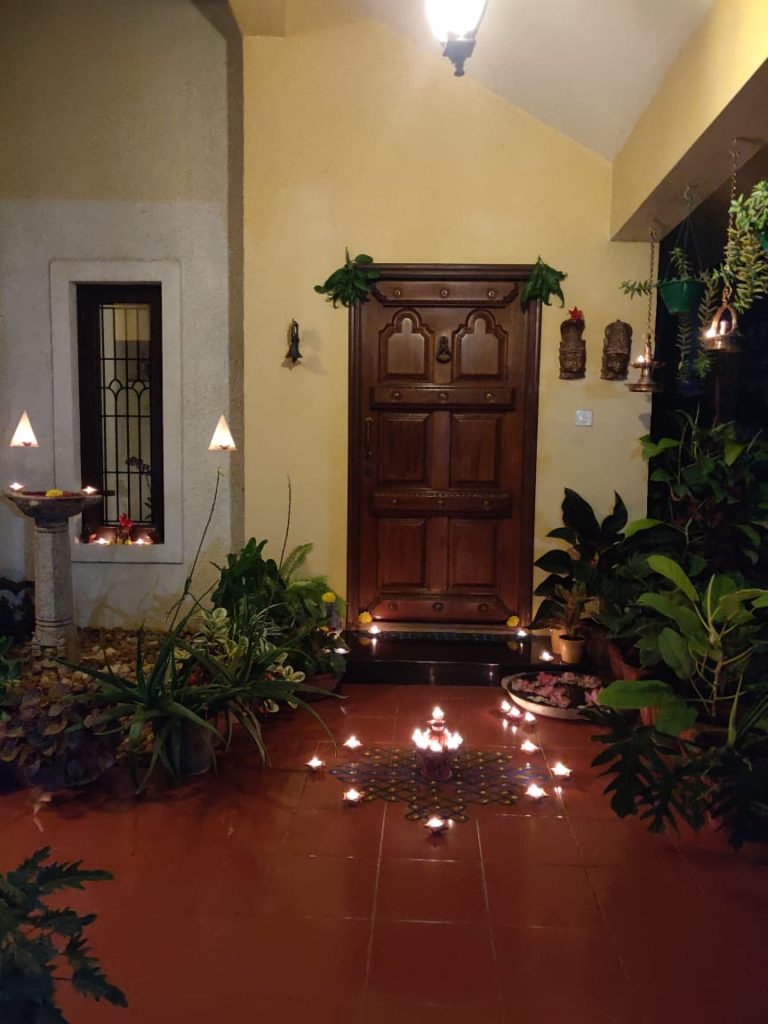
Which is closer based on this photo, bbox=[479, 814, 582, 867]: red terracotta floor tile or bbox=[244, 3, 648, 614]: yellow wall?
bbox=[479, 814, 582, 867]: red terracotta floor tile

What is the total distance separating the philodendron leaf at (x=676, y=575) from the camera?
3.01 metres

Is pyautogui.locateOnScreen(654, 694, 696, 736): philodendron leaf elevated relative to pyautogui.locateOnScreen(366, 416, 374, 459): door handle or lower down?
lower down

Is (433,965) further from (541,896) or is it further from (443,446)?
(443,446)

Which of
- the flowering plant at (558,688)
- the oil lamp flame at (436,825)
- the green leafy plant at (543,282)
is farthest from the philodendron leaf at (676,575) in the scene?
the green leafy plant at (543,282)

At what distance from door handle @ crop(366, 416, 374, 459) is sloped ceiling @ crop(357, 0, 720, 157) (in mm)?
1957

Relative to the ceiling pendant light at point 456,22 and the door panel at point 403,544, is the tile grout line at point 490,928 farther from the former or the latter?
the ceiling pendant light at point 456,22

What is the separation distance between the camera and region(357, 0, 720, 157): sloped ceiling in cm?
316

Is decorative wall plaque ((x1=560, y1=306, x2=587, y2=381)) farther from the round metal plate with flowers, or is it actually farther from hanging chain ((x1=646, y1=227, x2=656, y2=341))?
the round metal plate with flowers

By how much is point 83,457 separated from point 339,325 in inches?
71.9

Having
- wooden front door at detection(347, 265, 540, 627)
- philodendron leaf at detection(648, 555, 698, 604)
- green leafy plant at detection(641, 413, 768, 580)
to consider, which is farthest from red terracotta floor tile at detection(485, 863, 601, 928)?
wooden front door at detection(347, 265, 540, 627)

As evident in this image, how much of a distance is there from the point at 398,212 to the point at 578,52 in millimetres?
1290

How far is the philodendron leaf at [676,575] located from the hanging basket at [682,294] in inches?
51.6

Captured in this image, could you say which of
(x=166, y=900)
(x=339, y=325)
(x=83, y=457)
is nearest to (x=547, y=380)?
(x=339, y=325)

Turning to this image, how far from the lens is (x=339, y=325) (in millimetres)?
4590
